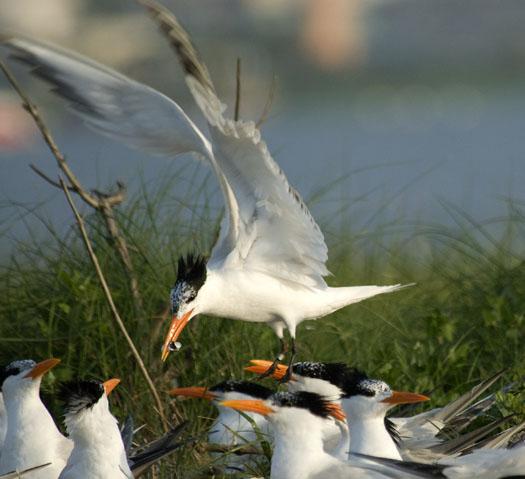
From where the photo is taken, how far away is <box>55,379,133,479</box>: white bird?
479 cm

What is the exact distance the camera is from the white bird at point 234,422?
552 cm

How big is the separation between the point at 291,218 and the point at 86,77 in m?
1.01

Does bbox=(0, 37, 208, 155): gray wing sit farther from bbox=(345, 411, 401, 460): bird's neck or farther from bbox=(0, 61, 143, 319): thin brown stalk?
bbox=(345, 411, 401, 460): bird's neck

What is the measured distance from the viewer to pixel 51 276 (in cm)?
706

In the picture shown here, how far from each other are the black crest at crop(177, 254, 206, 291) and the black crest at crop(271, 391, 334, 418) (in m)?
0.85

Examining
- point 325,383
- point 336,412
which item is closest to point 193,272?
point 325,383

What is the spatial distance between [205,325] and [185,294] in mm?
1110

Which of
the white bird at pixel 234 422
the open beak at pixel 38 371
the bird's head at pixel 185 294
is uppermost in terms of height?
the bird's head at pixel 185 294

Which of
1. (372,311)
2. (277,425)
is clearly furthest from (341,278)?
(277,425)

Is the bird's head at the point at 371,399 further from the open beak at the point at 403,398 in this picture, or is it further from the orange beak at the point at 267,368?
the orange beak at the point at 267,368

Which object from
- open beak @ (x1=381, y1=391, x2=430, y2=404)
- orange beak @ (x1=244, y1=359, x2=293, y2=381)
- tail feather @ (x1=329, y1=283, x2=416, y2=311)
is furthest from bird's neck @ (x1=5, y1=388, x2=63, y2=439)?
tail feather @ (x1=329, y1=283, x2=416, y2=311)

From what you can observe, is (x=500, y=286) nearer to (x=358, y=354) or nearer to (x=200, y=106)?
(x=358, y=354)

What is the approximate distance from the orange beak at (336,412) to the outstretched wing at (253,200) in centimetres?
97

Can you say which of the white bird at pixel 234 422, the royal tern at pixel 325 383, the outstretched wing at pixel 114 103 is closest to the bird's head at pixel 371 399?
the royal tern at pixel 325 383
